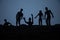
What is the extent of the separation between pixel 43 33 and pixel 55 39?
67 cm

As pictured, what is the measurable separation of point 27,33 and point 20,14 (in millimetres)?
2761

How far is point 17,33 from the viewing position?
8359mm

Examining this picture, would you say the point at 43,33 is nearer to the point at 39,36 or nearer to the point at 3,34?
the point at 39,36

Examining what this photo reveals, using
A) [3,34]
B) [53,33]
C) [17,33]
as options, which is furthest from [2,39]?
[53,33]

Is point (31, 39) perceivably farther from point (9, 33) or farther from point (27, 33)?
point (9, 33)

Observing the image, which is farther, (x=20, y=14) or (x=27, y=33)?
(x=20, y=14)

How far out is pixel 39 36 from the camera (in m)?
8.41

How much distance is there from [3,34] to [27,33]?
1192mm

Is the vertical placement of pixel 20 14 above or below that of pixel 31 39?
above

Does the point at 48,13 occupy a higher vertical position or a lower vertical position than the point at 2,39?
higher

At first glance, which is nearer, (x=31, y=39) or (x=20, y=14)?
→ (x=31, y=39)

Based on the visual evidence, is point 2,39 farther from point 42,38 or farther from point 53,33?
point 53,33

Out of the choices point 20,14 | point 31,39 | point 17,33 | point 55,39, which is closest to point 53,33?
point 55,39

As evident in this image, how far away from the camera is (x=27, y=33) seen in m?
8.34
